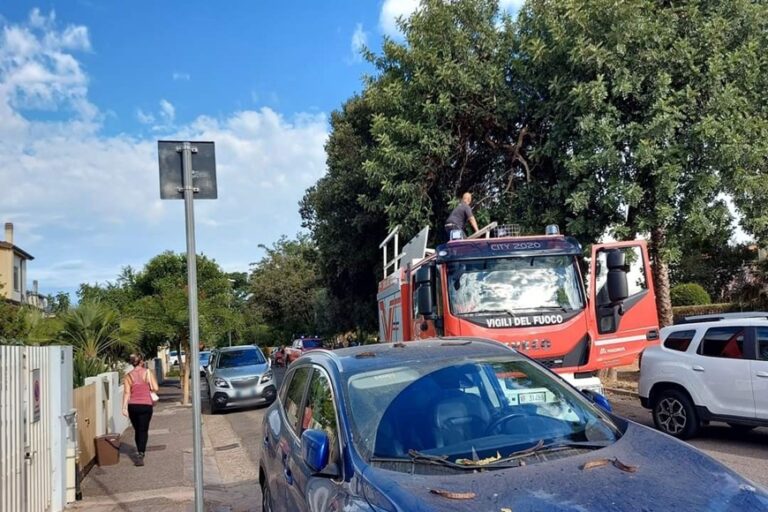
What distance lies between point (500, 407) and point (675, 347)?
7.24 meters

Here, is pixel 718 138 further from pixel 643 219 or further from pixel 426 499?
pixel 426 499

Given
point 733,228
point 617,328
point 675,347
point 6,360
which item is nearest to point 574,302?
point 617,328

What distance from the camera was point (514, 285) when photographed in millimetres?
9664

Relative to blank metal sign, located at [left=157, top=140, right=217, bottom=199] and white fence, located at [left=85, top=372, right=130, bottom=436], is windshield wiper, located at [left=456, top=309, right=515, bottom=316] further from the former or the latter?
white fence, located at [left=85, top=372, right=130, bottom=436]

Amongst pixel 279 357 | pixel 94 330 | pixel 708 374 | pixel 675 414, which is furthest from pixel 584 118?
pixel 279 357

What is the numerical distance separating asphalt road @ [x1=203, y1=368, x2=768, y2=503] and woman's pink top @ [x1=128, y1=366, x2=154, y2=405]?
2023 mm

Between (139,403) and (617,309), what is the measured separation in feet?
24.6

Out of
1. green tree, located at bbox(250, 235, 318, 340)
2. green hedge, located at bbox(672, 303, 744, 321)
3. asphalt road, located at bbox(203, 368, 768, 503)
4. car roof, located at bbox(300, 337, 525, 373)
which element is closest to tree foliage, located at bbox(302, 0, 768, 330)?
asphalt road, located at bbox(203, 368, 768, 503)

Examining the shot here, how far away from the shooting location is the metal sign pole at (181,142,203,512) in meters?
5.92

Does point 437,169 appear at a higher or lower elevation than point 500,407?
higher

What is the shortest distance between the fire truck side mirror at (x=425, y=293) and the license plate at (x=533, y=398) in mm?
5176

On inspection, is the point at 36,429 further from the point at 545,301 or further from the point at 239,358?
the point at 239,358

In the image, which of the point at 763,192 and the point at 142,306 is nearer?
the point at 763,192

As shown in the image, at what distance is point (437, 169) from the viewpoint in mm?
17891
